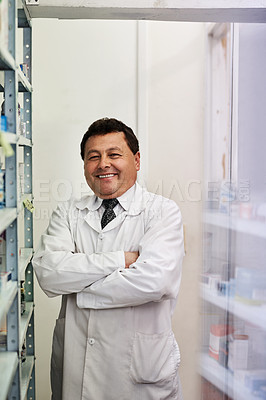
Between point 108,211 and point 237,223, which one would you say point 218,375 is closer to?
point 237,223

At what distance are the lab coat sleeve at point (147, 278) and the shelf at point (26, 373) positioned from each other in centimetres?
33

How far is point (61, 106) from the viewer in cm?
292

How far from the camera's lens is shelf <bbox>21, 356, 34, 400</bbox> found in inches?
71.5

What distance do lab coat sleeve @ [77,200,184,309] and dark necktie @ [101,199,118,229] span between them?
189 mm

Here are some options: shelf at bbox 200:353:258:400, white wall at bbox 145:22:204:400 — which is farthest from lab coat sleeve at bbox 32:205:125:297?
shelf at bbox 200:353:258:400

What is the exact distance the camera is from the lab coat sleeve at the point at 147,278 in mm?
1928

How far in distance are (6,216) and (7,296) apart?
0.73ft

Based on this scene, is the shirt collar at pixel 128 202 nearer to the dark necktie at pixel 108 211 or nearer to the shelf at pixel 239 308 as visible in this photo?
the dark necktie at pixel 108 211

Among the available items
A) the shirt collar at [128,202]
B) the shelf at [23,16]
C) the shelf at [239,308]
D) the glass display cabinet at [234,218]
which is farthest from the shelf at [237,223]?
the shelf at [23,16]

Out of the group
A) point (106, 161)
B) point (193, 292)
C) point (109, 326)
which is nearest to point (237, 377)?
point (193, 292)

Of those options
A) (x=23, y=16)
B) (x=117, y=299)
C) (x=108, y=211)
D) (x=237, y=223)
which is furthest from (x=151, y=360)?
(x=23, y=16)

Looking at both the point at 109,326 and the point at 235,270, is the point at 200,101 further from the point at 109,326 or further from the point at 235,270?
the point at 109,326

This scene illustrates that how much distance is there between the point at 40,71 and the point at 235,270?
5.27 ft

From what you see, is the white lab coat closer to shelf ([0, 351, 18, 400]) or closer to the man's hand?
the man's hand
